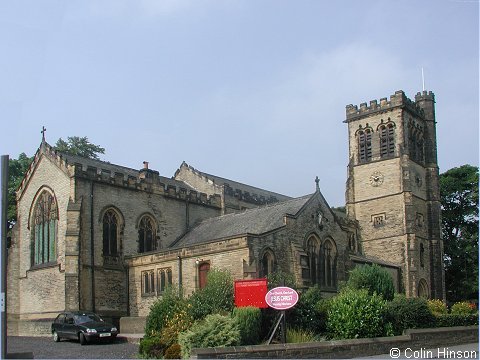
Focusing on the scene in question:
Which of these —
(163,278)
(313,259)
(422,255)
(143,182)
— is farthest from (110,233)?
(422,255)

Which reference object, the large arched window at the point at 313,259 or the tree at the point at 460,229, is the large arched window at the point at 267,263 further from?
the tree at the point at 460,229

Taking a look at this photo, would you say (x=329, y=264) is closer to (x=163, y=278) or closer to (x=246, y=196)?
(x=163, y=278)

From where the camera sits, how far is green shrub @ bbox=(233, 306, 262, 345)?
22.4m

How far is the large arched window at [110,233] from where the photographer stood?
127ft

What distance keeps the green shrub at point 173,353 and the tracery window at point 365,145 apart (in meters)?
41.0

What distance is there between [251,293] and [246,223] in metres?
14.4

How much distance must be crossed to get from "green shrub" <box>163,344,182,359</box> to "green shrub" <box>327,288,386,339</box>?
6.36 meters

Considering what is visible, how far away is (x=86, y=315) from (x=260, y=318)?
386 inches

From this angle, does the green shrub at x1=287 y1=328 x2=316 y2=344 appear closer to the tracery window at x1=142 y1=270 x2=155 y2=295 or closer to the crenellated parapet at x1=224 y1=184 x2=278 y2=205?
the tracery window at x1=142 y1=270 x2=155 y2=295

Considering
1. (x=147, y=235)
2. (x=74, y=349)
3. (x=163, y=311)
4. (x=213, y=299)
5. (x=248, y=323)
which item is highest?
(x=147, y=235)

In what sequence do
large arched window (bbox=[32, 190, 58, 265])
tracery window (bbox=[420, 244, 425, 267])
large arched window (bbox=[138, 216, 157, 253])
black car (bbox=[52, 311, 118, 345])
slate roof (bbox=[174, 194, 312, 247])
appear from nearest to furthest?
black car (bbox=[52, 311, 118, 345]), slate roof (bbox=[174, 194, 312, 247]), large arched window (bbox=[32, 190, 58, 265]), large arched window (bbox=[138, 216, 157, 253]), tracery window (bbox=[420, 244, 425, 267])

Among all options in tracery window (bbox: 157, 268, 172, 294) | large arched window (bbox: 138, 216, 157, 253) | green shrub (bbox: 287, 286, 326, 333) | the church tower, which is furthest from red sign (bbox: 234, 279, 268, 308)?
the church tower

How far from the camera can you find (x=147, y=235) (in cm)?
4125

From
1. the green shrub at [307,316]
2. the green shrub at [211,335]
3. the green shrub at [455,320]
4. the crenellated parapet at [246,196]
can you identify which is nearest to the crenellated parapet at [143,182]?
the crenellated parapet at [246,196]
